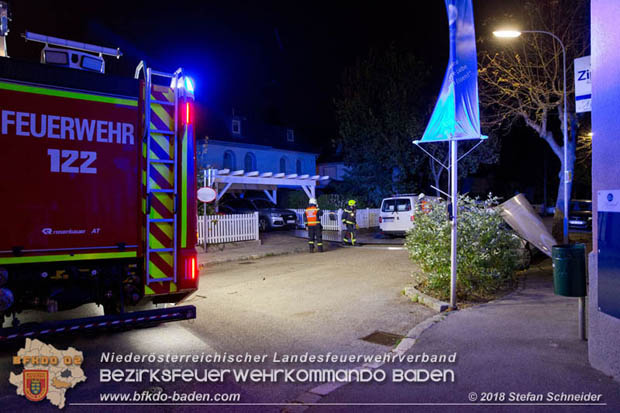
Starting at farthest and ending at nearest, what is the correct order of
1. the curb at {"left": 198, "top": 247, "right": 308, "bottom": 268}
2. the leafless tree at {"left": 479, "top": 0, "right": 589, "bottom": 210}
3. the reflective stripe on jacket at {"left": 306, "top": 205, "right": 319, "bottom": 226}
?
the reflective stripe on jacket at {"left": 306, "top": 205, "right": 319, "bottom": 226} → the leafless tree at {"left": 479, "top": 0, "right": 589, "bottom": 210} → the curb at {"left": 198, "top": 247, "right": 308, "bottom": 268}

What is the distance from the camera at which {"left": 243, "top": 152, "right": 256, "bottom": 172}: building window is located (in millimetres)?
29766

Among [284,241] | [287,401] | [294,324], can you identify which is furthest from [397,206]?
[287,401]

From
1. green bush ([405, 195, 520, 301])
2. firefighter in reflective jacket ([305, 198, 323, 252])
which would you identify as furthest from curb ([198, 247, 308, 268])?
green bush ([405, 195, 520, 301])

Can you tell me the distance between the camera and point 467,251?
313 inches

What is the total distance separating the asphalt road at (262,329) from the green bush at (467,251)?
78 centimetres

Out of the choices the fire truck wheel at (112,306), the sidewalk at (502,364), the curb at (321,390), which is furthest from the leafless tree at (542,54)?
the fire truck wheel at (112,306)

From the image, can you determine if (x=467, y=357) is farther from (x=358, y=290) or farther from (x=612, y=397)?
(x=358, y=290)

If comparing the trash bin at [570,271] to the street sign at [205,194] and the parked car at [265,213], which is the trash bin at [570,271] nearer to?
the street sign at [205,194]

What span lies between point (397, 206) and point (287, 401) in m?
15.3

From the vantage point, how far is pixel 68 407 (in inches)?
159

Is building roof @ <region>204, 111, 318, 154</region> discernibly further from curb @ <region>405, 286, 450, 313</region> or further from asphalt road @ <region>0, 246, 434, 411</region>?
curb @ <region>405, 286, 450, 313</region>

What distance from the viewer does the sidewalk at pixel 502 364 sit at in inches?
160

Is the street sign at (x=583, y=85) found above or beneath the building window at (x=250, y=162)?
beneath

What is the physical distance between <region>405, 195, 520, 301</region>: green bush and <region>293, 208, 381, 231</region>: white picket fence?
12.7 metres
